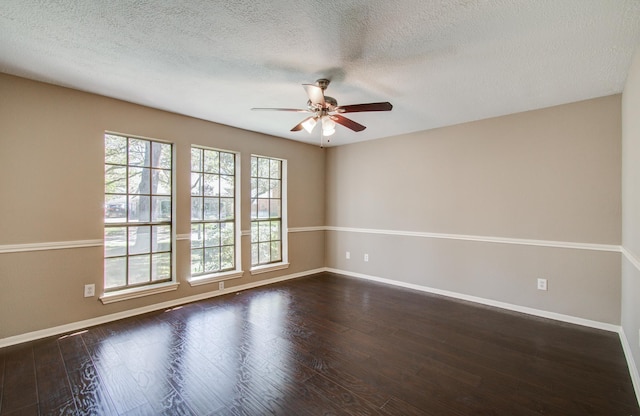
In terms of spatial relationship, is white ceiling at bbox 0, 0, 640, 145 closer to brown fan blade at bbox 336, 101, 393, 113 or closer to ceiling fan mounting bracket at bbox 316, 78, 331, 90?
ceiling fan mounting bracket at bbox 316, 78, 331, 90

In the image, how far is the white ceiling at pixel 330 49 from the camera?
1.77 m

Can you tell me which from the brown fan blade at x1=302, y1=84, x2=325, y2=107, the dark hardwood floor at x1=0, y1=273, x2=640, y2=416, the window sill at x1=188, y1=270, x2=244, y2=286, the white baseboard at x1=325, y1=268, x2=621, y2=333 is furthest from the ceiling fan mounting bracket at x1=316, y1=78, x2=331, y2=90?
the white baseboard at x1=325, y1=268, x2=621, y2=333

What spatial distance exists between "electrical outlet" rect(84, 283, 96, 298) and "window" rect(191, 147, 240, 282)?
1.13m

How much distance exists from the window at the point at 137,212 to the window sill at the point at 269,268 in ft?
4.18

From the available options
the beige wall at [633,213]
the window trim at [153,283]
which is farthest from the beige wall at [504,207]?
the window trim at [153,283]

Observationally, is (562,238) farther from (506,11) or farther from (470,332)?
(506,11)

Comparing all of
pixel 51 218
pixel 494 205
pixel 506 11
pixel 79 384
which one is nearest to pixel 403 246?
pixel 494 205

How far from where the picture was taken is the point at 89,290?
309 cm

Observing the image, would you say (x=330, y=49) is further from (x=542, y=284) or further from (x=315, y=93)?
(x=542, y=284)

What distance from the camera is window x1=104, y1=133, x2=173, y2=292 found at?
333cm

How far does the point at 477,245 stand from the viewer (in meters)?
3.94

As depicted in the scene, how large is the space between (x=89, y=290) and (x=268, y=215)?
262cm

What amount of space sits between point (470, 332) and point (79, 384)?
344 cm

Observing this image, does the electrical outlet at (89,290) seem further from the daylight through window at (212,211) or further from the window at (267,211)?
the window at (267,211)
